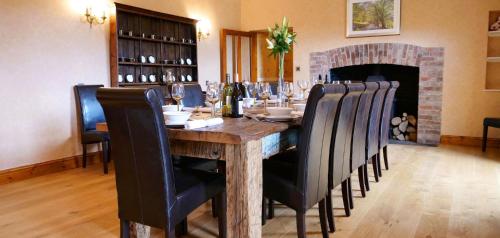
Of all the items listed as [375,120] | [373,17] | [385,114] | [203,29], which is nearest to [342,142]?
[375,120]

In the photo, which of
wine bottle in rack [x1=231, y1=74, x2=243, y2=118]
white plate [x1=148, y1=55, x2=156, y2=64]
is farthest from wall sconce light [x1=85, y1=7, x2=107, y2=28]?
wine bottle in rack [x1=231, y1=74, x2=243, y2=118]

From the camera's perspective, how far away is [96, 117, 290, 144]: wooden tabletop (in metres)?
1.74

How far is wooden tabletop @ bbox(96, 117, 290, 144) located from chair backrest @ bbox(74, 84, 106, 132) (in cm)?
272

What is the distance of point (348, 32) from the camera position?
613cm

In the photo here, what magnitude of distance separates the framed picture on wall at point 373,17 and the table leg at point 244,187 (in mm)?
4637

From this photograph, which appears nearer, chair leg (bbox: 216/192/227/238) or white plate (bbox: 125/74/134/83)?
chair leg (bbox: 216/192/227/238)

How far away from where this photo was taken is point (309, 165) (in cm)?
202

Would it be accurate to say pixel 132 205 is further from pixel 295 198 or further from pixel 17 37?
pixel 17 37

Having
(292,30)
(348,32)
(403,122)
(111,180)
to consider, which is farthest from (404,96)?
(111,180)

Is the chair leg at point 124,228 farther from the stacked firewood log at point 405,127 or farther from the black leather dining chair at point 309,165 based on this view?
the stacked firewood log at point 405,127

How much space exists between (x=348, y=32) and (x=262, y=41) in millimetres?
2235

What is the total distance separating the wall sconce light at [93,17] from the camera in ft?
14.7

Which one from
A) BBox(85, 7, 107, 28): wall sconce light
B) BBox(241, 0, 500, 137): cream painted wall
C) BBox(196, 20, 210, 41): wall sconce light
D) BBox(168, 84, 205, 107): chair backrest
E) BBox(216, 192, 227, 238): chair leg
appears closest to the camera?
BBox(216, 192, 227, 238): chair leg

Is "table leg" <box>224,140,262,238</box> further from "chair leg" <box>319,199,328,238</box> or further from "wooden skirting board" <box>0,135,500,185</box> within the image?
"wooden skirting board" <box>0,135,500,185</box>
